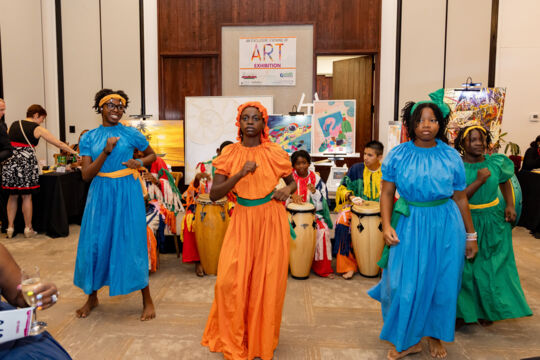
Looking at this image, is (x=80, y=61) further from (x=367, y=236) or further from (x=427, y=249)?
(x=427, y=249)

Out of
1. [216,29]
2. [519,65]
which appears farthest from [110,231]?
[519,65]

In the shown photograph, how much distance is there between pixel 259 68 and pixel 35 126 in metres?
4.03

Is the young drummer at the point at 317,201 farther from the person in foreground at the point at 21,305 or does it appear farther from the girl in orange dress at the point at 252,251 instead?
the person in foreground at the point at 21,305

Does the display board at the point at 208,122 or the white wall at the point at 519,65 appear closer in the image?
the white wall at the point at 519,65

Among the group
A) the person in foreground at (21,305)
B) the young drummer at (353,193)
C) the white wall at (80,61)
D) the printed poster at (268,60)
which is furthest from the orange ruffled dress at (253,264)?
the white wall at (80,61)

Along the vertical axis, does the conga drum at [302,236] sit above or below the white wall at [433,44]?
below

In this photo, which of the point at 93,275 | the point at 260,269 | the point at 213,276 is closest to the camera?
the point at 260,269

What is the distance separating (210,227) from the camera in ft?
13.5

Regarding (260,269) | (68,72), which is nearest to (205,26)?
(68,72)

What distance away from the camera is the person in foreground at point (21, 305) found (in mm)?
1278

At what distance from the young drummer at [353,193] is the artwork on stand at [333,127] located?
2.81 m

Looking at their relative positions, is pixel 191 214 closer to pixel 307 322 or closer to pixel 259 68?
pixel 307 322

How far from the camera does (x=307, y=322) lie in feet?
10.3

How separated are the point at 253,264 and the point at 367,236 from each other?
1.90 metres
